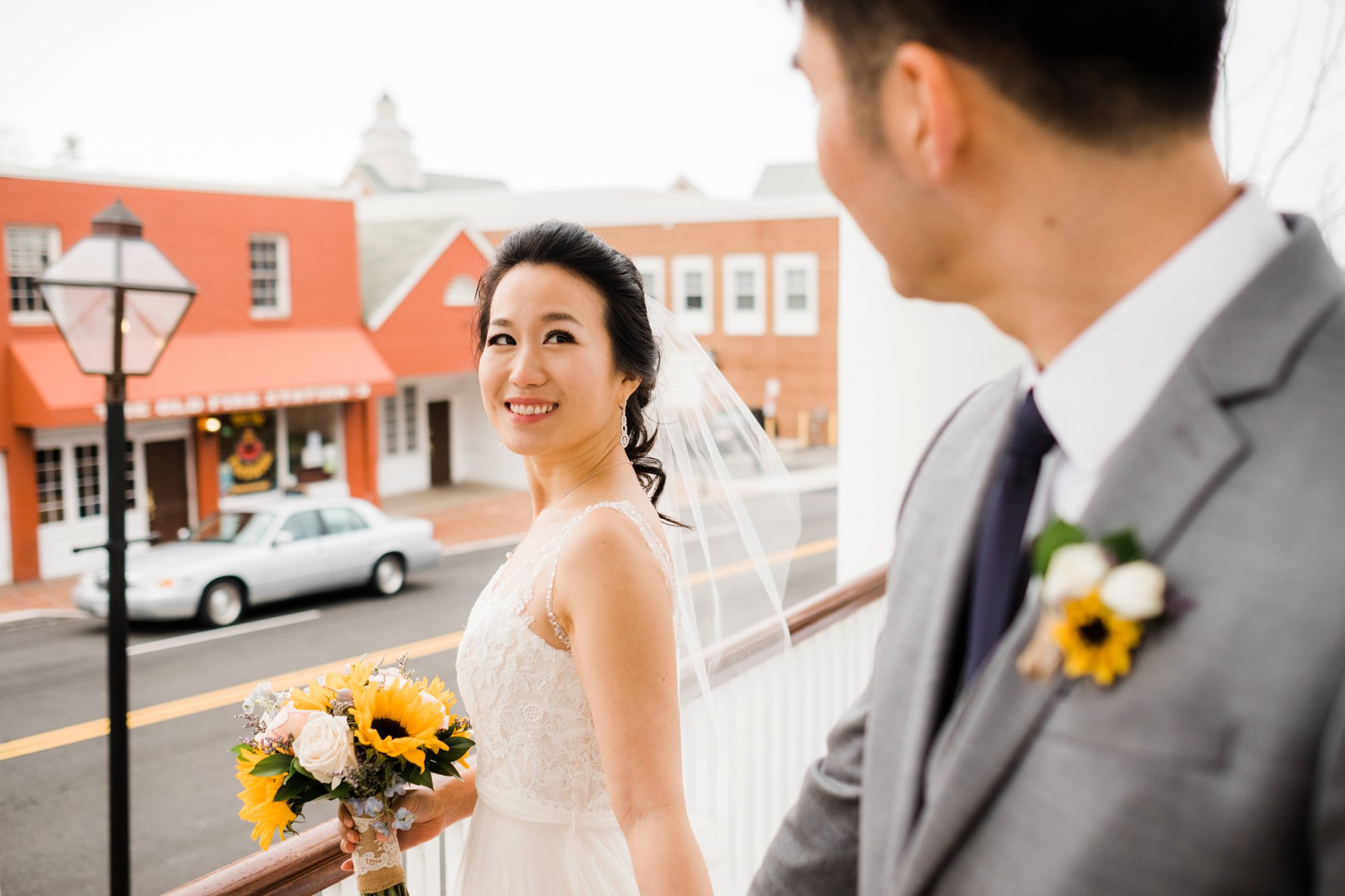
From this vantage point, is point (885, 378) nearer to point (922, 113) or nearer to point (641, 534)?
point (641, 534)

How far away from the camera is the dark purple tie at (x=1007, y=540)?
70 cm

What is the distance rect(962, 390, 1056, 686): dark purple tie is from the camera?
0.70 m

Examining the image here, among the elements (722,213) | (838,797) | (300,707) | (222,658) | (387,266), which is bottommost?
(222,658)

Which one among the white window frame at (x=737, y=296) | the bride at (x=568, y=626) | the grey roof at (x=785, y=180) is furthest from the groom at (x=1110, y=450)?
the grey roof at (x=785, y=180)

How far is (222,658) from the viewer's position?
8.28m

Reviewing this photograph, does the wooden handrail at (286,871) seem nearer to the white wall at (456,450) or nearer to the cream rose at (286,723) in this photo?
the cream rose at (286,723)

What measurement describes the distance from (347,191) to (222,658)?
779 centimetres

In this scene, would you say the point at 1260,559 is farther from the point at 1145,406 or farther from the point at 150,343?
the point at 150,343

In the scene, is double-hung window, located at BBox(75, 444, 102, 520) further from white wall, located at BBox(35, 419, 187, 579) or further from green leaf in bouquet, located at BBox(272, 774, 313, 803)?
green leaf in bouquet, located at BBox(272, 774, 313, 803)

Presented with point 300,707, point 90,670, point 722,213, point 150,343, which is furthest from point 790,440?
point 300,707

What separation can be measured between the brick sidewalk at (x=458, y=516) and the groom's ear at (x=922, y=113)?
1194cm

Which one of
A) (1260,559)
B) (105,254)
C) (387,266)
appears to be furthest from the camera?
(387,266)

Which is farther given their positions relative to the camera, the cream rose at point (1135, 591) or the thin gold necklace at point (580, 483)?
the thin gold necklace at point (580, 483)

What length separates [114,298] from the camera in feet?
11.5
